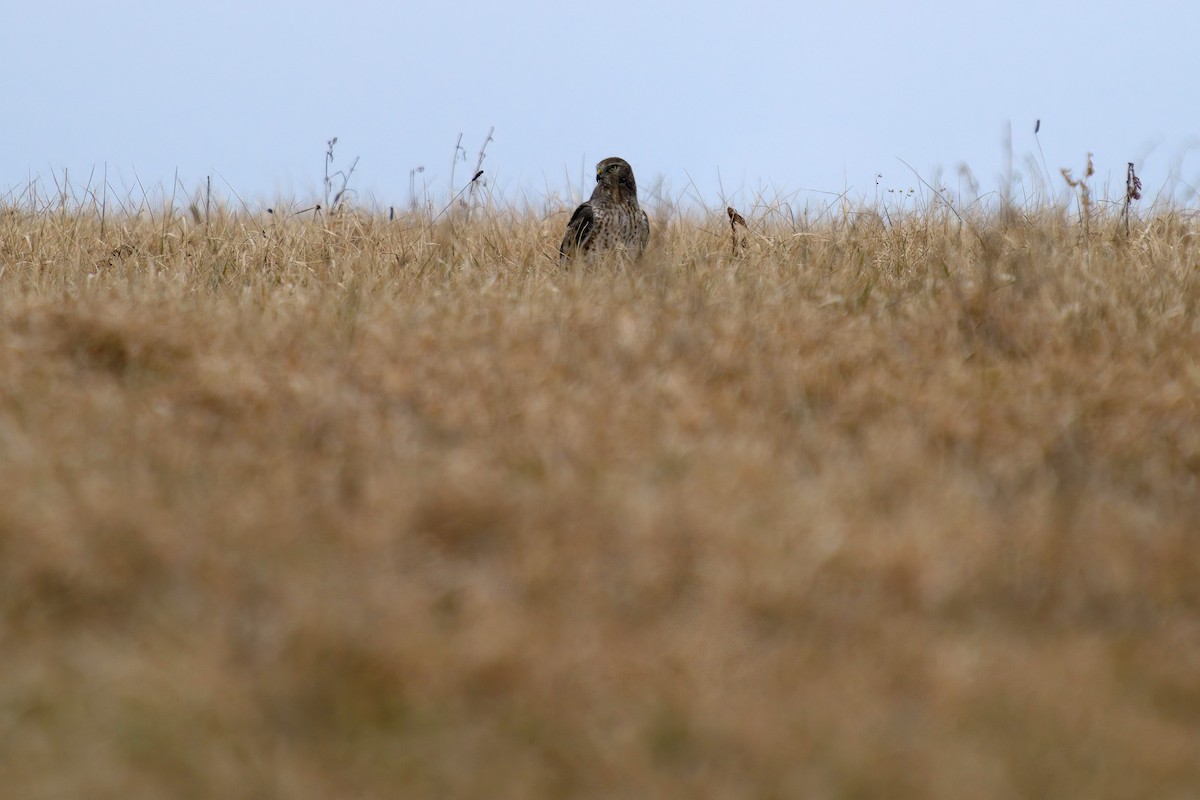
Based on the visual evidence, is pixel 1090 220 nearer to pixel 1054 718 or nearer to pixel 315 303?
pixel 315 303

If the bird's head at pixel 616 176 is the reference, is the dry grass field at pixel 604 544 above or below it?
below

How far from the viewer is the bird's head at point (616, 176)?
7332 mm

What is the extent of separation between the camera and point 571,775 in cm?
224

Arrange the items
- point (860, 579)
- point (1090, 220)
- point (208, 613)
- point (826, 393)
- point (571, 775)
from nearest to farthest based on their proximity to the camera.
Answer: point (571, 775) < point (208, 613) < point (860, 579) < point (826, 393) < point (1090, 220)

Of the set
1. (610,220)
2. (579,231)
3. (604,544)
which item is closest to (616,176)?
(610,220)

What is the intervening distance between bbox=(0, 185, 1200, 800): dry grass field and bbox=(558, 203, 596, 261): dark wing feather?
1831 mm

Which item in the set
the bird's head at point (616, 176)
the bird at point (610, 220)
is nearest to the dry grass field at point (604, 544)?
the bird at point (610, 220)

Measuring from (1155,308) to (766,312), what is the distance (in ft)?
5.33

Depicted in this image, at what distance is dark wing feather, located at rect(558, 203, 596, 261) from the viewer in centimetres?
700

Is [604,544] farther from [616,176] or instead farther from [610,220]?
[616,176]

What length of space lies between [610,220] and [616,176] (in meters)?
0.43

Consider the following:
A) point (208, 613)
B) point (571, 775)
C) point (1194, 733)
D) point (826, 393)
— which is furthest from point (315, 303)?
point (1194, 733)

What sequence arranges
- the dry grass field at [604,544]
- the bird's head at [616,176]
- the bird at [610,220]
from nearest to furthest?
the dry grass field at [604,544] < the bird at [610,220] < the bird's head at [616,176]

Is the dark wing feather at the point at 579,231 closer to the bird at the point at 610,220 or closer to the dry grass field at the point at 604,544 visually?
the bird at the point at 610,220
